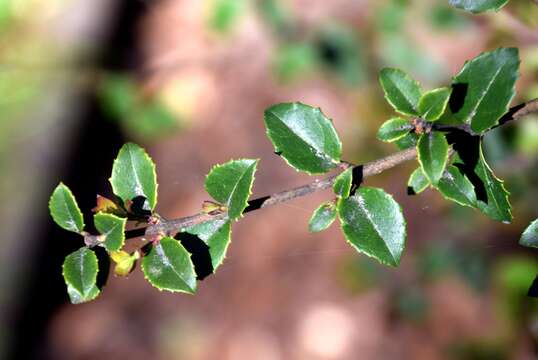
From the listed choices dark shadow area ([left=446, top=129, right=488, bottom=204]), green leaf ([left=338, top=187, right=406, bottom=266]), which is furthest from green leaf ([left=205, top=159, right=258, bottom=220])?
dark shadow area ([left=446, top=129, right=488, bottom=204])

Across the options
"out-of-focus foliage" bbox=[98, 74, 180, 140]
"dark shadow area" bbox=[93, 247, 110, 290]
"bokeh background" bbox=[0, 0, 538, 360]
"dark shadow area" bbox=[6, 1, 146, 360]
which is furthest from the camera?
"out-of-focus foliage" bbox=[98, 74, 180, 140]

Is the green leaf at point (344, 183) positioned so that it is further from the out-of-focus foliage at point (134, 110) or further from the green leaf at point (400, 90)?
the out-of-focus foliage at point (134, 110)

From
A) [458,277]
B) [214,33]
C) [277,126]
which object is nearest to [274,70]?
[214,33]

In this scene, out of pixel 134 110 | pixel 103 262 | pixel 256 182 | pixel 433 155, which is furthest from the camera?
pixel 134 110

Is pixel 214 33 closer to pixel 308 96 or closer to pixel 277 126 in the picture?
pixel 308 96

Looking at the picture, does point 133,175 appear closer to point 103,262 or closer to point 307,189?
point 103,262

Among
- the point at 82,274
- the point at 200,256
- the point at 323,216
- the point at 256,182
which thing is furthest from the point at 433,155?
the point at 256,182

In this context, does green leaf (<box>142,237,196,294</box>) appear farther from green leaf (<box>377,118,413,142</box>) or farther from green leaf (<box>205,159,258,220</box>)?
green leaf (<box>377,118,413,142</box>)
